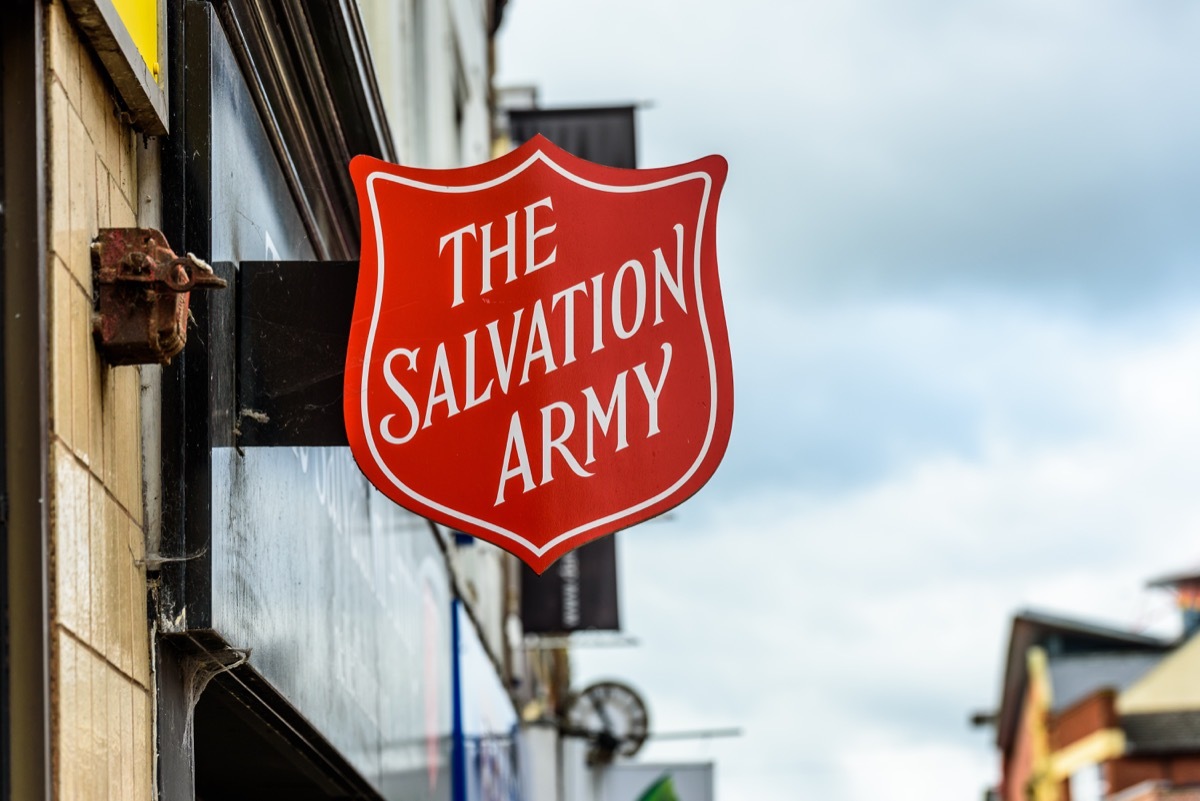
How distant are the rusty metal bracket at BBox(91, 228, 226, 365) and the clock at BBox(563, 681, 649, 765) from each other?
21.3m

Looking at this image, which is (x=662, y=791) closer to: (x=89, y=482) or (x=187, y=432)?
(x=187, y=432)

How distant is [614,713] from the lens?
1043 inches

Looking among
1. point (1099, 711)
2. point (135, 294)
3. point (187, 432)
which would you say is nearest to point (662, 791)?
point (187, 432)

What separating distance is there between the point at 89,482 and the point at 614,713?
74.6 ft

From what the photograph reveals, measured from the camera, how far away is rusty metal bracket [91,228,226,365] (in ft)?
14.5

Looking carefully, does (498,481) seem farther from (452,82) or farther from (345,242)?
(452,82)

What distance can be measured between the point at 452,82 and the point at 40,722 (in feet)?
40.4

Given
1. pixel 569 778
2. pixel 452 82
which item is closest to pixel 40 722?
pixel 452 82

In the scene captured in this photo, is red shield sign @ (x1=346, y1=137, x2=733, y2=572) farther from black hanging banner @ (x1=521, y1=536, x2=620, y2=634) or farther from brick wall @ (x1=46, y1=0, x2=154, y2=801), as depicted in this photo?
black hanging banner @ (x1=521, y1=536, x2=620, y2=634)

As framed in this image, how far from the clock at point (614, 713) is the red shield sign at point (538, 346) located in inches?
805

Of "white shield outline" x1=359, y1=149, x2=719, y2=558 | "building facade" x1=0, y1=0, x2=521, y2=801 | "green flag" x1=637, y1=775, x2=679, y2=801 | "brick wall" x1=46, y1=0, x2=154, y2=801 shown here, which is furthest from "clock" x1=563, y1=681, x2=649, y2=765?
"brick wall" x1=46, y1=0, x2=154, y2=801

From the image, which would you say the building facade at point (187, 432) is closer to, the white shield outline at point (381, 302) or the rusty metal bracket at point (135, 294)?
the rusty metal bracket at point (135, 294)

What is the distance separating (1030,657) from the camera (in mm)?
49344

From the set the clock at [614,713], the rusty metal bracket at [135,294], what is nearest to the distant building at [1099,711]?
the clock at [614,713]
